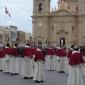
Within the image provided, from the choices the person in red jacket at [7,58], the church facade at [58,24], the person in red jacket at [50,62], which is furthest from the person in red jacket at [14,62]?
the church facade at [58,24]

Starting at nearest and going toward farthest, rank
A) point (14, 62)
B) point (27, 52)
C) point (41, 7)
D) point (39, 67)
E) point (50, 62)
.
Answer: point (39, 67), point (27, 52), point (14, 62), point (50, 62), point (41, 7)

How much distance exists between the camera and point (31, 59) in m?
17.8

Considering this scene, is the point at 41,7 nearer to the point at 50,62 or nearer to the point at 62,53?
the point at 50,62

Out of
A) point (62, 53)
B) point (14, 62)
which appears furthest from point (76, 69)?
point (62, 53)

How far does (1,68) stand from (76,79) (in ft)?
33.9

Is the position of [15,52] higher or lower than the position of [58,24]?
lower

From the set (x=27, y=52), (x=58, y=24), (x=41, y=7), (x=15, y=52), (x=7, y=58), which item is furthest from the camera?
(x=41, y=7)

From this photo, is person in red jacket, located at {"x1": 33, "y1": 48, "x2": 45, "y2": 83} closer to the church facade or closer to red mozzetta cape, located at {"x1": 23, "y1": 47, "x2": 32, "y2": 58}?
red mozzetta cape, located at {"x1": 23, "y1": 47, "x2": 32, "y2": 58}

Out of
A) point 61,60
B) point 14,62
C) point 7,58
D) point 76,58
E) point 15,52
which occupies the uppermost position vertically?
point 76,58

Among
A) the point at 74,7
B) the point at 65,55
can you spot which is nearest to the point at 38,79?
the point at 65,55

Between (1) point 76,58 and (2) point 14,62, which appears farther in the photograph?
(2) point 14,62

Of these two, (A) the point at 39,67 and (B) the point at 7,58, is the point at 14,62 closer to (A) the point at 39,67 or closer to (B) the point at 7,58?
(B) the point at 7,58

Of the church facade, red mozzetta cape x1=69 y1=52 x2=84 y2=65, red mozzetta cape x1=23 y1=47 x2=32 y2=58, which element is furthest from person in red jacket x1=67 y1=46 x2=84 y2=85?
the church facade

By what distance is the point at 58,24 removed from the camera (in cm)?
6431
